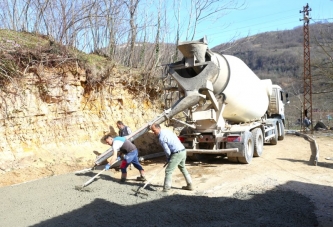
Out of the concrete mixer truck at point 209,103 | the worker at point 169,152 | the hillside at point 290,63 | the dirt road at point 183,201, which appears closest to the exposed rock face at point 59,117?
the dirt road at point 183,201

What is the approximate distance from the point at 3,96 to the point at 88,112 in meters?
2.82

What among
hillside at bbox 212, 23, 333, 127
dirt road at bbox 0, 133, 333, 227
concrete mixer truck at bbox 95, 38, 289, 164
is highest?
hillside at bbox 212, 23, 333, 127

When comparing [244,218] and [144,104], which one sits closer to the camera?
[244,218]

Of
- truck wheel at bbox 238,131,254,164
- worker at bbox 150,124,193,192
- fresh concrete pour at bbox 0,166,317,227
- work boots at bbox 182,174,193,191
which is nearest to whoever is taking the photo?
fresh concrete pour at bbox 0,166,317,227

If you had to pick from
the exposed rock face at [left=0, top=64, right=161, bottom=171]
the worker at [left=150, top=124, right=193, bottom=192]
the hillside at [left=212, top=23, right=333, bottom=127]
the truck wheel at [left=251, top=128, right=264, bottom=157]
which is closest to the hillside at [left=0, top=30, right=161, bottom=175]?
the exposed rock face at [left=0, top=64, right=161, bottom=171]

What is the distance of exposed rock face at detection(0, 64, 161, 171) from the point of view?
7.94 metres

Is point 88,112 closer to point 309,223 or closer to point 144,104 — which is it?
point 144,104

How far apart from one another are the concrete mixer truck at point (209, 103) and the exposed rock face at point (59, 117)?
5.68ft

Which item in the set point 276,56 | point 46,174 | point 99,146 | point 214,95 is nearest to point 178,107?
point 214,95

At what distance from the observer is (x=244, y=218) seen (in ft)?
15.7

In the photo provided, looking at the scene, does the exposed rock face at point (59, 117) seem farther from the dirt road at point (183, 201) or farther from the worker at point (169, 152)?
the worker at point (169, 152)

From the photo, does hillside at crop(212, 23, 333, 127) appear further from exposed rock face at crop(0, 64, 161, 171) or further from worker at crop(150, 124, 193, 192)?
worker at crop(150, 124, 193, 192)

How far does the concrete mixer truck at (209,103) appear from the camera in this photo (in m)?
8.31

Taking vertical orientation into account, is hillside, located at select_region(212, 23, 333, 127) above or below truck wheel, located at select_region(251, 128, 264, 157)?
above
